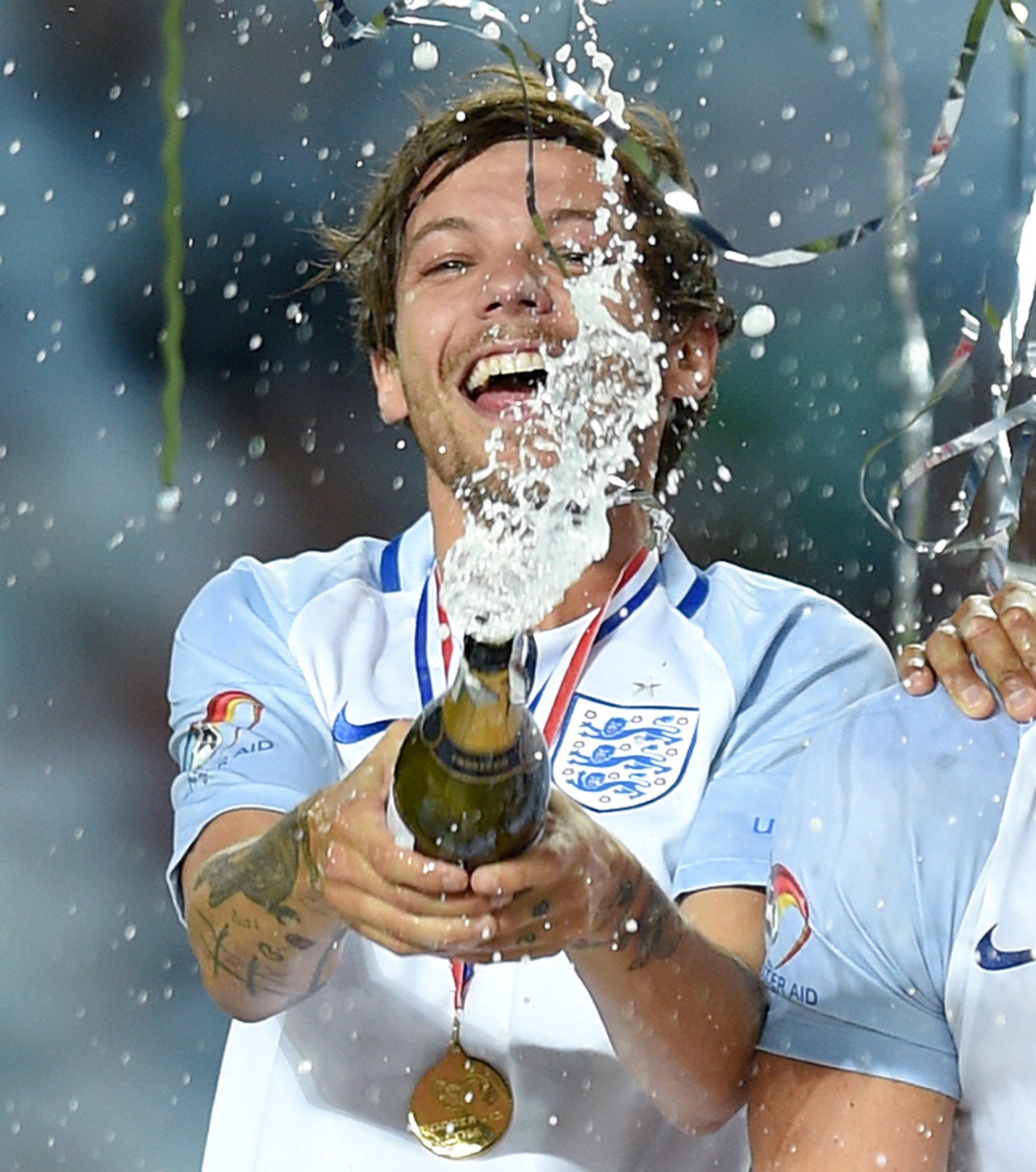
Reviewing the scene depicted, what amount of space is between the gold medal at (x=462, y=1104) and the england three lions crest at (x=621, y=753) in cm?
15

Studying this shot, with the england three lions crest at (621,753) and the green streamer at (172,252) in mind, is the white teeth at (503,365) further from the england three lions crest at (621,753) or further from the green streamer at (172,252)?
the green streamer at (172,252)

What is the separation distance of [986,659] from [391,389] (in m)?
0.52

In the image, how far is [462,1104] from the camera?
951 mm

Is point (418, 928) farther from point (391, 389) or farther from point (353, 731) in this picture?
point (391, 389)

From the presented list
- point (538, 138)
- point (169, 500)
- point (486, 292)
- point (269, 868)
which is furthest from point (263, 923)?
point (169, 500)

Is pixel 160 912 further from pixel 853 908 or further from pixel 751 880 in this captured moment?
pixel 853 908

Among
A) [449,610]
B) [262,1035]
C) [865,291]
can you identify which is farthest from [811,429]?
[262,1035]

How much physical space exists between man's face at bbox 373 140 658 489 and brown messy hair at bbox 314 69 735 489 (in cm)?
2

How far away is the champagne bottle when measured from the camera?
0.69m

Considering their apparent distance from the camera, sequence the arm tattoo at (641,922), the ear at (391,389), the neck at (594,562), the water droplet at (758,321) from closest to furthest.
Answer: the arm tattoo at (641,922)
the neck at (594,562)
the ear at (391,389)
the water droplet at (758,321)

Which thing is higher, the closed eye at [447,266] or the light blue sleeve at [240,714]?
the closed eye at [447,266]

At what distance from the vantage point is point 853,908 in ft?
2.50

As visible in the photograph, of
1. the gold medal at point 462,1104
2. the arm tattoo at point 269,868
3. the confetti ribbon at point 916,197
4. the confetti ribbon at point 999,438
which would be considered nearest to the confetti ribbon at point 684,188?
the confetti ribbon at point 916,197

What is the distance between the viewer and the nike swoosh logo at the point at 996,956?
2.46 ft
